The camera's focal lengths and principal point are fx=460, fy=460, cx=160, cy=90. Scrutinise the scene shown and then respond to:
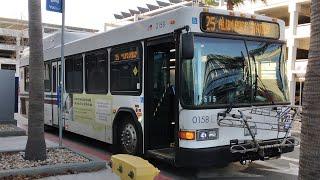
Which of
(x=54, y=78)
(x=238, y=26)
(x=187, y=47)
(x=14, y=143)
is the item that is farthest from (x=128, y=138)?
(x=54, y=78)

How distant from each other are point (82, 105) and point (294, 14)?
29.3m

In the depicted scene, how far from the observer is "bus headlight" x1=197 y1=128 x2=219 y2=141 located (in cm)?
751

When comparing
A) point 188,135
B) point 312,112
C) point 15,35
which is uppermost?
point 15,35

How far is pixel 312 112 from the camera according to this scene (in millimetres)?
3740

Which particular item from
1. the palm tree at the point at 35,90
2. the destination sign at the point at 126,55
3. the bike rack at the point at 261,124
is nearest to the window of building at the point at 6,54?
the destination sign at the point at 126,55

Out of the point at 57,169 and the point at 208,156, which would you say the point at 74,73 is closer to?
the point at 57,169

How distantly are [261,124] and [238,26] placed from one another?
5.89ft

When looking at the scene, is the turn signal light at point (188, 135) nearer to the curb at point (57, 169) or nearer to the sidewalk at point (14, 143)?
the curb at point (57, 169)

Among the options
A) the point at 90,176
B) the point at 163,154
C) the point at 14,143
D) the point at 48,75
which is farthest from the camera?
the point at 48,75

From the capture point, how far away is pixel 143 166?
5.14 metres

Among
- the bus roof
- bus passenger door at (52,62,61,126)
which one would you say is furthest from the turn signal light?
bus passenger door at (52,62,61,126)

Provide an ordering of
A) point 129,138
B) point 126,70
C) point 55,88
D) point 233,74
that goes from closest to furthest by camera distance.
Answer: point 233,74, point 129,138, point 126,70, point 55,88

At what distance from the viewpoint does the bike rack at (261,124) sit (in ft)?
25.1

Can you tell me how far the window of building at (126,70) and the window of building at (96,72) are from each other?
36 cm
